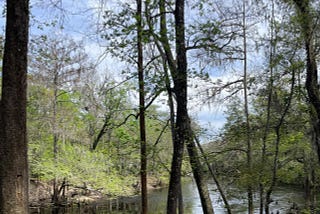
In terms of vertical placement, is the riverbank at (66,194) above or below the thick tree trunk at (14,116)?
below

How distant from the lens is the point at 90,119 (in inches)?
771

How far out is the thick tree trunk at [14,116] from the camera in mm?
3330

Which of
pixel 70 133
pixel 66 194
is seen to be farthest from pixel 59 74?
pixel 66 194

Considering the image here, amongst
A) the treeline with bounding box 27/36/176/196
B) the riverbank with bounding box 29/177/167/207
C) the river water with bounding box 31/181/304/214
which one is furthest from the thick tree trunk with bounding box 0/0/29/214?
the riverbank with bounding box 29/177/167/207

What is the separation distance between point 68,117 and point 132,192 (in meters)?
5.04

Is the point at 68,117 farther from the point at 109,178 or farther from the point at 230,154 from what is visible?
the point at 230,154

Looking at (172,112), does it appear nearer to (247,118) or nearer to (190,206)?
(247,118)

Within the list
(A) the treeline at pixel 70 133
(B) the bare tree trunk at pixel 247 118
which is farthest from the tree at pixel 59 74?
(B) the bare tree trunk at pixel 247 118

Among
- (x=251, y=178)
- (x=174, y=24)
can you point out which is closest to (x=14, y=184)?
(x=174, y=24)

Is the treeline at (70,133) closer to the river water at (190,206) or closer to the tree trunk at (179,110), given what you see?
the river water at (190,206)

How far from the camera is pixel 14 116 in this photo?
348cm

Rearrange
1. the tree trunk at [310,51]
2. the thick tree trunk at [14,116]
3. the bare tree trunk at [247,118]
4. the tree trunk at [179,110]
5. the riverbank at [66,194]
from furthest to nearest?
1. the riverbank at [66,194]
2. the bare tree trunk at [247,118]
3. the tree trunk at [310,51]
4. the tree trunk at [179,110]
5. the thick tree trunk at [14,116]

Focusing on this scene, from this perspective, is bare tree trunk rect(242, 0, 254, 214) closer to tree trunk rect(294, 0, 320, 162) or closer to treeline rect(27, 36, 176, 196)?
tree trunk rect(294, 0, 320, 162)

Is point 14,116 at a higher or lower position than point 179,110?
lower
